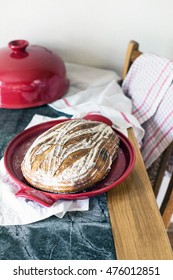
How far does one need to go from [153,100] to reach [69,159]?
1.34 ft

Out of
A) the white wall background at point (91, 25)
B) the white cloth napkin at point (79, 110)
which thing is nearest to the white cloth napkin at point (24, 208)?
the white cloth napkin at point (79, 110)

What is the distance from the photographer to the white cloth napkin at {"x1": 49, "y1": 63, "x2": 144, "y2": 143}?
0.87m

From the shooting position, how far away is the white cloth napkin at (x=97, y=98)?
0.87 metres

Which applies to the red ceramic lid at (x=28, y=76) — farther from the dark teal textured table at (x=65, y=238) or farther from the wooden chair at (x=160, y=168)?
the dark teal textured table at (x=65, y=238)

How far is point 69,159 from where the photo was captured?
614 mm

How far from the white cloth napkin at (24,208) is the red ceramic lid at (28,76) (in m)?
0.32

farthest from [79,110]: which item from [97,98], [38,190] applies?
[38,190]

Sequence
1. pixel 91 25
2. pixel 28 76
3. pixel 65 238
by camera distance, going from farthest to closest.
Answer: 1. pixel 91 25
2. pixel 28 76
3. pixel 65 238

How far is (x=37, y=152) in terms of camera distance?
63cm

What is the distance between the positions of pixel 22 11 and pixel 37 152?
0.60m

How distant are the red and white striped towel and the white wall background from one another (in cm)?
15

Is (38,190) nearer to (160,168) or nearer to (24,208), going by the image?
(24,208)
